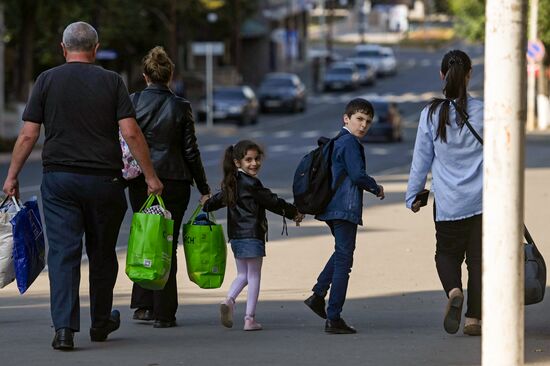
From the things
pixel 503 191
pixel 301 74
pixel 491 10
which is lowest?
pixel 301 74

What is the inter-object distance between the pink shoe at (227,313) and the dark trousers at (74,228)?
1029mm

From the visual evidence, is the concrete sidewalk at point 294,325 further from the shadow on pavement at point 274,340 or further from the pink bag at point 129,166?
the pink bag at point 129,166

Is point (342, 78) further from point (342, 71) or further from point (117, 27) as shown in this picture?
point (117, 27)

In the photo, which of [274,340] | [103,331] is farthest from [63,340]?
[274,340]

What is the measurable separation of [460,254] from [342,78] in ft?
232

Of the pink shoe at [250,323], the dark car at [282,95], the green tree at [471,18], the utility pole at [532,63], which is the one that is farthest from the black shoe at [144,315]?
the dark car at [282,95]

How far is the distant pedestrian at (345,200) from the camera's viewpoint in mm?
9766

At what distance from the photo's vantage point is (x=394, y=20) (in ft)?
452

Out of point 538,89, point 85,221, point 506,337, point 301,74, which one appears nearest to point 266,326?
point 85,221

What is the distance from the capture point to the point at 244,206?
9.95 metres

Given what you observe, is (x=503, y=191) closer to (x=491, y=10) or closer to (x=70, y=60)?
(x=491, y=10)

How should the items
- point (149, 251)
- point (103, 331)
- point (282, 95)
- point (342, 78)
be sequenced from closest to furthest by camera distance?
point (149, 251)
point (103, 331)
point (282, 95)
point (342, 78)

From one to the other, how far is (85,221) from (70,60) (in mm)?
956

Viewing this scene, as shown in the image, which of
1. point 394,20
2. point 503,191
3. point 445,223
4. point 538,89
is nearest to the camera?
point 503,191
